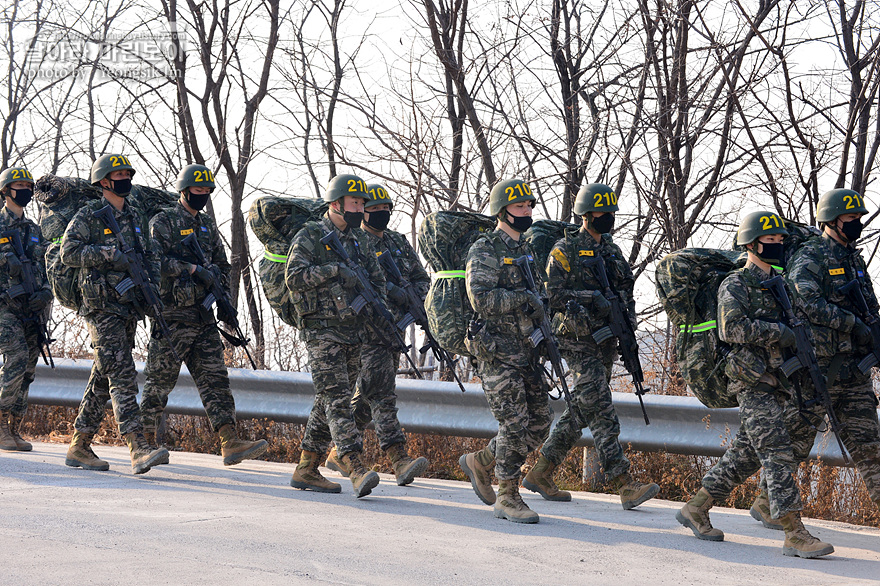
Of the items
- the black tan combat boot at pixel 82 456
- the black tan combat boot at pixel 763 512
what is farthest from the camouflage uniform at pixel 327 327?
the black tan combat boot at pixel 763 512

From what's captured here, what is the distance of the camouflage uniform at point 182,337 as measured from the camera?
783 centimetres

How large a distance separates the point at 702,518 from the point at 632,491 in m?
0.92

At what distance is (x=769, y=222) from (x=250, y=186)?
907 centimetres

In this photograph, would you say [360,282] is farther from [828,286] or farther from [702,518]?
[828,286]

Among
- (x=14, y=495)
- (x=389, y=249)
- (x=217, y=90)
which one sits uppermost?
(x=217, y=90)

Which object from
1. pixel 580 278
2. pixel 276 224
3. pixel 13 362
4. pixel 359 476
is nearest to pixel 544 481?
pixel 359 476

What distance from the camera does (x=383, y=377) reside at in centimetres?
752

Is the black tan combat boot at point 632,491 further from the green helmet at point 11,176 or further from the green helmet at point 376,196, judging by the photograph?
the green helmet at point 11,176

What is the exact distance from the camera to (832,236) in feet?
20.1

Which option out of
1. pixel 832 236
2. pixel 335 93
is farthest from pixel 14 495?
pixel 335 93

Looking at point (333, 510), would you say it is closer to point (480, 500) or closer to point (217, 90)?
point (480, 500)

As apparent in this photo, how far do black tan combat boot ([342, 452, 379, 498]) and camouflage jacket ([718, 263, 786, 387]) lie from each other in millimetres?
2436

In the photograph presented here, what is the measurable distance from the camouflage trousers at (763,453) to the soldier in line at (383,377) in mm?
2259

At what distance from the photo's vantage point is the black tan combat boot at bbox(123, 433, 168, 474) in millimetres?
7219
